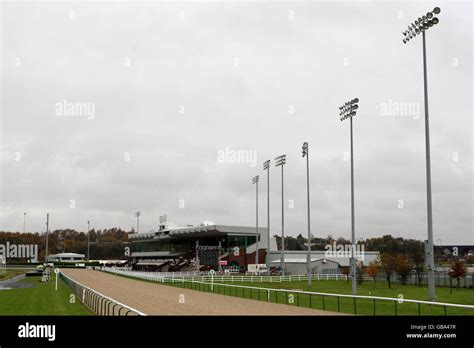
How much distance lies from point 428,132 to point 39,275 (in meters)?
55.0

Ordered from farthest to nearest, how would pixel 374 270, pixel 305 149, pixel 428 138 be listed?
1. pixel 374 270
2. pixel 305 149
3. pixel 428 138

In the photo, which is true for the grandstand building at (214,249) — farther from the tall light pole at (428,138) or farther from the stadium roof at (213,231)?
the tall light pole at (428,138)

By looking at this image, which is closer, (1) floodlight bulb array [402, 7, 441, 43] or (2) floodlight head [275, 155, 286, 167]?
(1) floodlight bulb array [402, 7, 441, 43]

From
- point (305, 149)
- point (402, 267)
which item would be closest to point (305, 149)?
point (305, 149)

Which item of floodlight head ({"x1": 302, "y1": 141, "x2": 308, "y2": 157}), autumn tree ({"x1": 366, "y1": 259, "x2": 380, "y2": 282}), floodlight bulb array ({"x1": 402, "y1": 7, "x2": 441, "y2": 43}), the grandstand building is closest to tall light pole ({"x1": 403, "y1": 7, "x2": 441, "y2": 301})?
floodlight bulb array ({"x1": 402, "y1": 7, "x2": 441, "y2": 43})

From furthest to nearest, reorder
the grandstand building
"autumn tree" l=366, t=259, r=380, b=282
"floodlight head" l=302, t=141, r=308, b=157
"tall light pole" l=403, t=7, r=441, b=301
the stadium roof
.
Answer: the stadium roof
the grandstand building
"autumn tree" l=366, t=259, r=380, b=282
"floodlight head" l=302, t=141, r=308, b=157
"tall light pole" l=403, t=7, r=441, b=301

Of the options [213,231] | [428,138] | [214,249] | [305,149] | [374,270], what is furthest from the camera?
[214,249]

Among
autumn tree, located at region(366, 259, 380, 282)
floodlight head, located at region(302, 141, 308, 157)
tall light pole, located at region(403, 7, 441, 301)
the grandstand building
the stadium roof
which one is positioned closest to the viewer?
tall light pole, located at region(403, 7, 441, 301)

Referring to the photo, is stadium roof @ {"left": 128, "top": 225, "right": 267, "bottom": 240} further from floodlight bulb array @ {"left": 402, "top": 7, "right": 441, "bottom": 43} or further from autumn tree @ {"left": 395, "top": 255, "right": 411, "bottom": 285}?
floodlight bulb array @ {"left": 402, "top": 7, "right": 441, "bottom": 43}

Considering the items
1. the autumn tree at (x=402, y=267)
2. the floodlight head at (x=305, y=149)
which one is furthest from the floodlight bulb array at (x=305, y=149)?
the autumn tree at (x=402, y=267)

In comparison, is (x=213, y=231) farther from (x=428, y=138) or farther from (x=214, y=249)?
(x=428, y=138)

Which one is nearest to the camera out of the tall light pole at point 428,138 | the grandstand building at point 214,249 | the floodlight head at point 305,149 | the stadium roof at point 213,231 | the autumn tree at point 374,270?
the tall light pole at point 428,138
